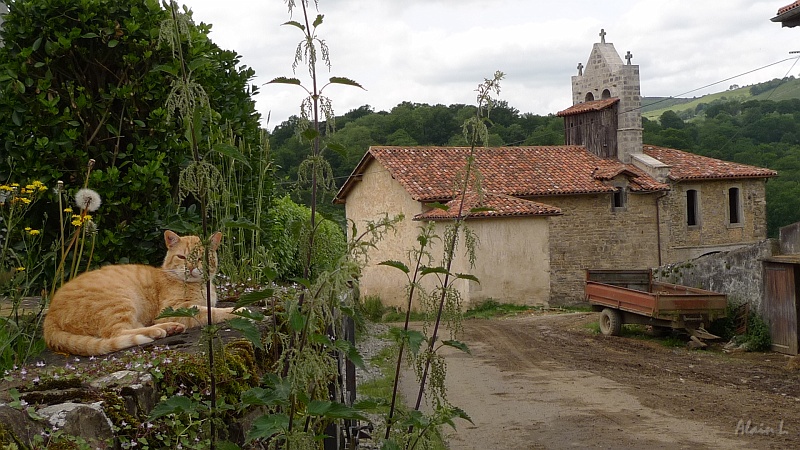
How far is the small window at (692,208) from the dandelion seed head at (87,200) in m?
29.6

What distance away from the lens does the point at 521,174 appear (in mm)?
29438

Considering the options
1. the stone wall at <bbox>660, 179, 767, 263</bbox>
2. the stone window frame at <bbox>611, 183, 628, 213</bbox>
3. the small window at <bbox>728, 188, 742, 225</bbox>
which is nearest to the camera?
the stone window frame at <bbox>611, 183, 628, 213</bbox>

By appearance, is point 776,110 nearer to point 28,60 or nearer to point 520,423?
point 520,423

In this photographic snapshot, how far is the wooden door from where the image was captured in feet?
54.0

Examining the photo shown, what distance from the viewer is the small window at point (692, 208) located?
31.9m

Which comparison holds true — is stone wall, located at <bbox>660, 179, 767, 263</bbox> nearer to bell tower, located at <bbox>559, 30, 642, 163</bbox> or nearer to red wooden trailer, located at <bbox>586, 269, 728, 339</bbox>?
bell tower, located at <bbox>559, 30, 642, 163</bbox>

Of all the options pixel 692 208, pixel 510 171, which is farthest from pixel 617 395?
pixel 692 208

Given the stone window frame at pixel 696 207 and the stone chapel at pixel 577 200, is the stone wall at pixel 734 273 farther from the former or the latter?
the stone window frame at pixel 696 207

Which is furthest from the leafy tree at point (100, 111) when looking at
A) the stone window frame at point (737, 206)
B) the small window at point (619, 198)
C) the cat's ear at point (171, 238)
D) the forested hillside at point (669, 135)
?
the stone window frame at point (737, 206)

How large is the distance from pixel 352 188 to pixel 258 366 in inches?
1071

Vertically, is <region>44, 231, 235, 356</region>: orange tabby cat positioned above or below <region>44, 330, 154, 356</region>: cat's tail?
above

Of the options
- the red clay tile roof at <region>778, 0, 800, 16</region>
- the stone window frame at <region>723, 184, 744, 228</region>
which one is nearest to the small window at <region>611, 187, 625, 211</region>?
the stone window frame at <region>723, 184, 744, 228</region>

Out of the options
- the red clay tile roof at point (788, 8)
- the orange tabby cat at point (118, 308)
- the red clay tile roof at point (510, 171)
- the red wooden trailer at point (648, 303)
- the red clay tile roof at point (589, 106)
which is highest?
the red clay tile roof at point (589, 106)

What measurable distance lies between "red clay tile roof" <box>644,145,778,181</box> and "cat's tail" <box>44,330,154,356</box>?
29.4 metres
